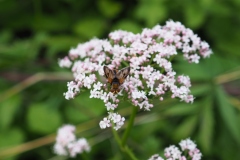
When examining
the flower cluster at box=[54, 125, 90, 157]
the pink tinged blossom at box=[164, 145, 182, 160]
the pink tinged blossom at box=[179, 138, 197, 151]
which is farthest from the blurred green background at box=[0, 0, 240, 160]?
the pink tinged blossom at box=[164, 145, 182, 160]

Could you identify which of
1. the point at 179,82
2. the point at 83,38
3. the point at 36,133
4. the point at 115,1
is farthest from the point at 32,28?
the point at 179,82

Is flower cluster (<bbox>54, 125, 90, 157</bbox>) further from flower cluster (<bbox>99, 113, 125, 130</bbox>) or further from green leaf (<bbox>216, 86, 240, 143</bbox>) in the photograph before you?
green leaf (<bbox>216, 86, 240, 143</bbox>)

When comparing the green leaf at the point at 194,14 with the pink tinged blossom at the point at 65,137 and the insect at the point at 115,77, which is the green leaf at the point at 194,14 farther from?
the insect at the point at 115,77

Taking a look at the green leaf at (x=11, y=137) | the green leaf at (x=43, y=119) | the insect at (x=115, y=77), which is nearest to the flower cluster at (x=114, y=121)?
the insect at (x=115, y=77)

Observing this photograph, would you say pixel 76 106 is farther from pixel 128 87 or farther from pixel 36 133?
pixel 128 87

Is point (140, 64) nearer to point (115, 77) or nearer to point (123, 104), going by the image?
point (115, 77)

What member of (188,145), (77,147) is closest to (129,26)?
(77,147)
